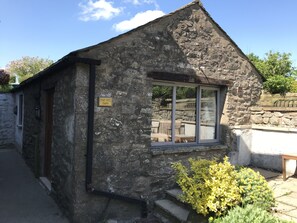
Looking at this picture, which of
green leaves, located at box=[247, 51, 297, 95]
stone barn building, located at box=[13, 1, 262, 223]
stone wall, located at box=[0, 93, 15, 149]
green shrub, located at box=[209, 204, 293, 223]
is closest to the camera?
green shrub, located at box=[209, 204, 293, 223]

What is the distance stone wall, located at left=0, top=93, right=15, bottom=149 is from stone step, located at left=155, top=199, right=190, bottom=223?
1068 centimetres

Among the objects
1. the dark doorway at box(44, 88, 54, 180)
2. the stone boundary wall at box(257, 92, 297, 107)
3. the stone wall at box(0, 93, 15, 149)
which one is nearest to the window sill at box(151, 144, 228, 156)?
the stone boundary wall at box(257, 92, 297, 107)

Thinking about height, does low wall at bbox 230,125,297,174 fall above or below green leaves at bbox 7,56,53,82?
below

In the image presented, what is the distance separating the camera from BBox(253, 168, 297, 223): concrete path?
4203 millimetres

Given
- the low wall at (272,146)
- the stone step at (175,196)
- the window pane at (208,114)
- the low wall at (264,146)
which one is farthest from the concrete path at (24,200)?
the low wall at (272,146)

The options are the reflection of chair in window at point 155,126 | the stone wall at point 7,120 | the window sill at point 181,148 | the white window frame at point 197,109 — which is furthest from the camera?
the stone wall at point 7,120

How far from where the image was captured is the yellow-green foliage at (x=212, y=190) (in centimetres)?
406

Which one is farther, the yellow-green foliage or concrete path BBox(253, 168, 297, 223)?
concrete path BBox(253, 168, 297, 223)

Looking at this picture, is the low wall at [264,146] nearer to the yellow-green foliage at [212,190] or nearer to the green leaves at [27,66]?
the yellow-green foliage at [212,190]

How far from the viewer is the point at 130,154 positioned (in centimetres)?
526

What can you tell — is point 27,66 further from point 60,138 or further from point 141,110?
point 141,110

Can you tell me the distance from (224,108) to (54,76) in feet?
13.9

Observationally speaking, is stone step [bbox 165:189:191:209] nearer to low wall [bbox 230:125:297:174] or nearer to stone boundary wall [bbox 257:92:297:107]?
low wall [bbox 230:125:297:174]

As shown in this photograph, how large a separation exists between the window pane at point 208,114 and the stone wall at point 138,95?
0.38m
